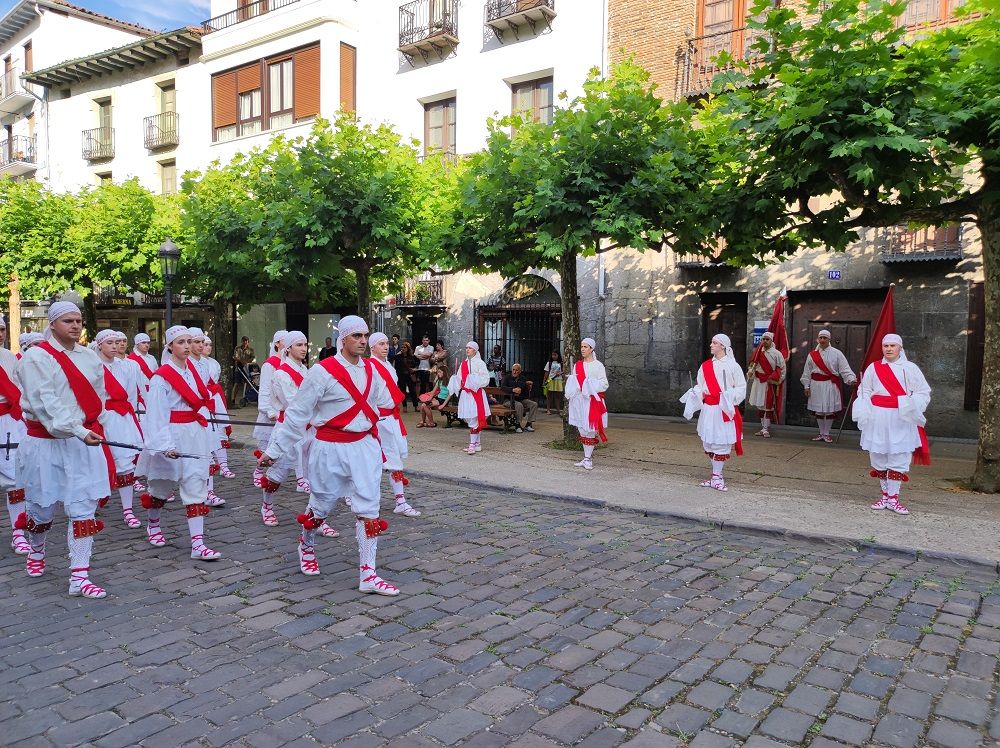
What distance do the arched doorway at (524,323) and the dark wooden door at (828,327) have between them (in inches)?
220

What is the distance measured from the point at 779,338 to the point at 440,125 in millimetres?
11456

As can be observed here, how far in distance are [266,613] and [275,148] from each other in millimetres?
12808

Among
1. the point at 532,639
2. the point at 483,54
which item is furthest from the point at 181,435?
the point at 483,54

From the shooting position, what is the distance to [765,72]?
8016 millimetres

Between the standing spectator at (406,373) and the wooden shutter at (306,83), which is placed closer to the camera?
the standing spectator at (406,373)

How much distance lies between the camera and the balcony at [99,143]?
28141 mm

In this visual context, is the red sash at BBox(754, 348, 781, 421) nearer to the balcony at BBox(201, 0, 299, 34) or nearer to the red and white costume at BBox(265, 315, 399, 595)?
the red and white costume at BBox(265, 315, 399, 595)

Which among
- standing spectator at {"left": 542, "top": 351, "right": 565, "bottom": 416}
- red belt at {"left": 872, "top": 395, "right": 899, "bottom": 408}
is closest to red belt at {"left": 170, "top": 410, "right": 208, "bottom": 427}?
red belt at {"left": 872, "top": 395, "right": 899, "bottom": 408}

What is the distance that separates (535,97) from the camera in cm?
1853

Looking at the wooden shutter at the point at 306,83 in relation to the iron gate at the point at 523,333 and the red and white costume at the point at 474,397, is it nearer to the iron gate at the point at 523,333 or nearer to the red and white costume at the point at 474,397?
the iron gate at the point at 523,333

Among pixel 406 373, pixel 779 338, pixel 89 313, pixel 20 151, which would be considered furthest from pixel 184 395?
pixel 20 151

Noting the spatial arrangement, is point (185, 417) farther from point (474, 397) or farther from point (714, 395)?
point (714, 395)

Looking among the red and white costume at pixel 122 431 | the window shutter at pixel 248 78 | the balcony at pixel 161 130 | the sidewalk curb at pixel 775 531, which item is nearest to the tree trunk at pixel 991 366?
the sidewalk curb at pixel 775 531

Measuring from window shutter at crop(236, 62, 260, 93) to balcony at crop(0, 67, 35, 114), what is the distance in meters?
13.7
